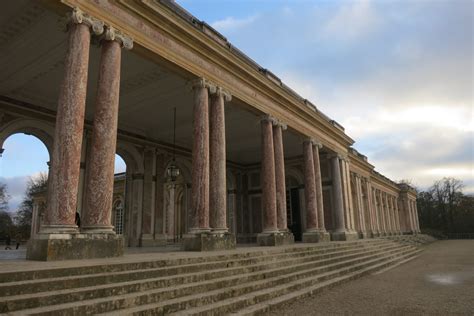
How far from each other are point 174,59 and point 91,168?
14.3 feet

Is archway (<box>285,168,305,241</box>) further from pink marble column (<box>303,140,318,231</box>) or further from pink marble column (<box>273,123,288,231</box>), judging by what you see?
pink marble column (<box>273,123,288,231</box>)

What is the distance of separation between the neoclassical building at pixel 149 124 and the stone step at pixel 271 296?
9.38ft

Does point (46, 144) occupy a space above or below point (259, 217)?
above

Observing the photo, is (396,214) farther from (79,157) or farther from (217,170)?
(79,157)

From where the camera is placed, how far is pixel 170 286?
5.98 metres

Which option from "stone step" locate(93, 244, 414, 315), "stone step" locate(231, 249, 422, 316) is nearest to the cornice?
"stone step" locate(93, 244, 414, 315)

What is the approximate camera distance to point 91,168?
7.70 meters

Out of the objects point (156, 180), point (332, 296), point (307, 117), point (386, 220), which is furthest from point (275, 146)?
point (386, 220)

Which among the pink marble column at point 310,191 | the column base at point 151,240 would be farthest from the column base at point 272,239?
the column base at point 151,240

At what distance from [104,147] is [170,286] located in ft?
A: 11.9

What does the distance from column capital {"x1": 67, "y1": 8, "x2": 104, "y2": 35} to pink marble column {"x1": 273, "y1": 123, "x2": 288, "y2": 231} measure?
9211mm

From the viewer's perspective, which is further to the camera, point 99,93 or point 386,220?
point 386,220

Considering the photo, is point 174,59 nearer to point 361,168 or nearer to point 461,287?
point 461,287

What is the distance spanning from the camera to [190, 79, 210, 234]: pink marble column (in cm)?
1038
